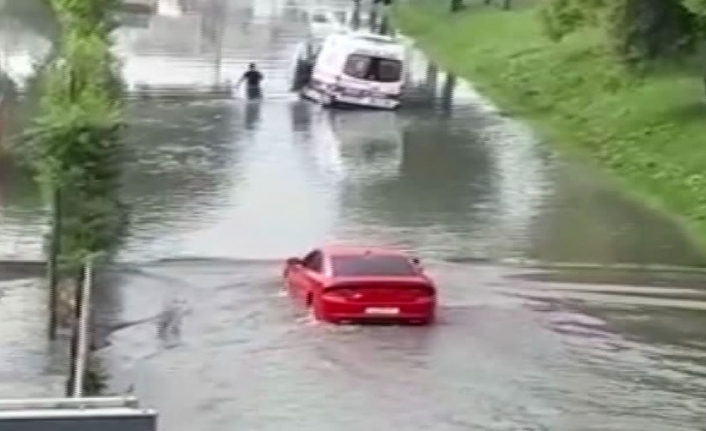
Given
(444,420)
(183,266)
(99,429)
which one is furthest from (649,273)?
(99,429)

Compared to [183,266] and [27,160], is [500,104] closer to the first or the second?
[183,266]

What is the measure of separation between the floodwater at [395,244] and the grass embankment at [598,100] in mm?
1065

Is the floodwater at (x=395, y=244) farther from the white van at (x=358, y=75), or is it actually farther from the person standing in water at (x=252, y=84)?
the white van at (x=358, y=75)

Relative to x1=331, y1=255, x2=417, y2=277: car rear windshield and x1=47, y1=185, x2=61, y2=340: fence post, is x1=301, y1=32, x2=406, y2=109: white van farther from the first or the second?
x1=47, y1=185, x2=61, y2=340: fence post

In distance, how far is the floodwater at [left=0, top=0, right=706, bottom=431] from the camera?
77.7 ft

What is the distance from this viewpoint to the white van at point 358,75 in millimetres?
54812

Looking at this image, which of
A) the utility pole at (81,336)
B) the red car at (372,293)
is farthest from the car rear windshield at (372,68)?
the utility pole at (81,336)

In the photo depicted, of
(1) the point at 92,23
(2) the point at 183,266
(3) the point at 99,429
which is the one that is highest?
(1) the point at 92,23

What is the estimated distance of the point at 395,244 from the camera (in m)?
34.7

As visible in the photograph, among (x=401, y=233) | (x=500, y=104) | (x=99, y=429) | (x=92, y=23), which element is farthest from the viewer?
(x=500, y=104)

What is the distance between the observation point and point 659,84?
48.9 metres

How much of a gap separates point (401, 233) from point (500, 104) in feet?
66.2

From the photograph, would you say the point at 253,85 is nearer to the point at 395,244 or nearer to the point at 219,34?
the point at 219,34

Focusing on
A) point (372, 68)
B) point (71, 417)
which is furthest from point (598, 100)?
point (71, 417)
